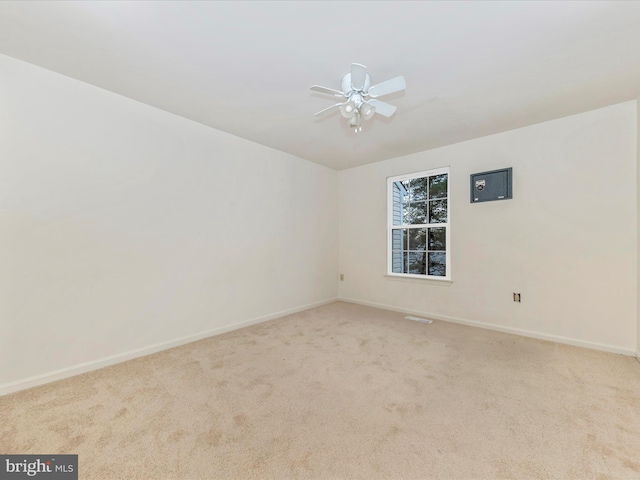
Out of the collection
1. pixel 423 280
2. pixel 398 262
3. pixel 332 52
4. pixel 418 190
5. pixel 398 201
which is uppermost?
pixel 332 52

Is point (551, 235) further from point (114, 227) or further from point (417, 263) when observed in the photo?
point (114, 227)

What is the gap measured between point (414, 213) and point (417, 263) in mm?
808

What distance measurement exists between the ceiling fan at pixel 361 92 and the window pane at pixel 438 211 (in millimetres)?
2228

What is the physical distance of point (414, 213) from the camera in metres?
4.39

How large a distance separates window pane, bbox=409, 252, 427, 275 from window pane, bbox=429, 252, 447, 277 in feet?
0.33

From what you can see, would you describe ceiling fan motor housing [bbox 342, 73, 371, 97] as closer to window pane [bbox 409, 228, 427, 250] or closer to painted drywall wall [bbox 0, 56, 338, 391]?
painted drywall wall [bbox 0, 56, 338, 391]

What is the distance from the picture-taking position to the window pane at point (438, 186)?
4027 millimetres

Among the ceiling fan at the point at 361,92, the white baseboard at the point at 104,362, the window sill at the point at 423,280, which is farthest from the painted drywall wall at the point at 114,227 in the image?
the window sill at the point at 423,280

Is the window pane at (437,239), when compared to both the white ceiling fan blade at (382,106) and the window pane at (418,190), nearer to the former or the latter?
the window pane at (418,190)

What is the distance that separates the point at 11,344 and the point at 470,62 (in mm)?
4129

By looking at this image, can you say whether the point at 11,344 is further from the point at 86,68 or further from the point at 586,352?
the point at 586,352

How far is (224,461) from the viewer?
4.70 ft

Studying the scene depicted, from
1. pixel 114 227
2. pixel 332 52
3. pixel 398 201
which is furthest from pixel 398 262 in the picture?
pixel 114 227

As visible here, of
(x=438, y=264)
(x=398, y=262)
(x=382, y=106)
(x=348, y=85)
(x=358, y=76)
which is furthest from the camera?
(x=398, y=262)
